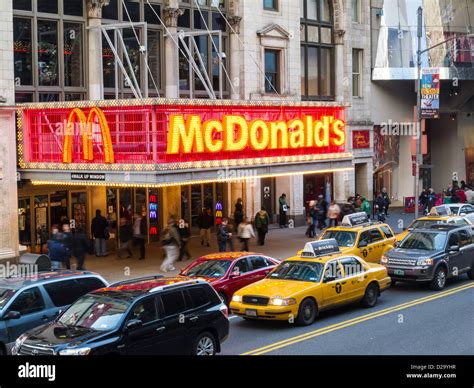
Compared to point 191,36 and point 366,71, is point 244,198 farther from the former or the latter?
point 366,71

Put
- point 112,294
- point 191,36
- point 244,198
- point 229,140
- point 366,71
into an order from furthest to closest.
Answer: point 366,71
point 244,198
point 191,36
point 229,140
point 112,294

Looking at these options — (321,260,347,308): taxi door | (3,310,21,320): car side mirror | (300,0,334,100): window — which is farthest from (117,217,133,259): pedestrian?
(300,0,334,100): window

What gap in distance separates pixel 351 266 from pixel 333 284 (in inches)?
42.6

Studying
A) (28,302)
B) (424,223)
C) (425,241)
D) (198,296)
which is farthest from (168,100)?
(424,223)

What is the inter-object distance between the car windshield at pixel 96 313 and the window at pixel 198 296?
141cm

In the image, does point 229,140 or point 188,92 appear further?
point 188,92

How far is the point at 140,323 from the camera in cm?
1317

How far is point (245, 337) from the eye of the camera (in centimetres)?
1692

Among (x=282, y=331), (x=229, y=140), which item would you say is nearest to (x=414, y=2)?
(x=229, y=140)

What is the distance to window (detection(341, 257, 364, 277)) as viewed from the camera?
63.0ft

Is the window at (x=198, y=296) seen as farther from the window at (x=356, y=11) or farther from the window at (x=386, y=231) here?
the window at (x=356, y=11)

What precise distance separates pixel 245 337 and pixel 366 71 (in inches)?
1161

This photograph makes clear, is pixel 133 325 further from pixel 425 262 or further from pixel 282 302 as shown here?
pixel 425 262

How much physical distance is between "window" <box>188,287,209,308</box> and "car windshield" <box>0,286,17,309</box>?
354cm
